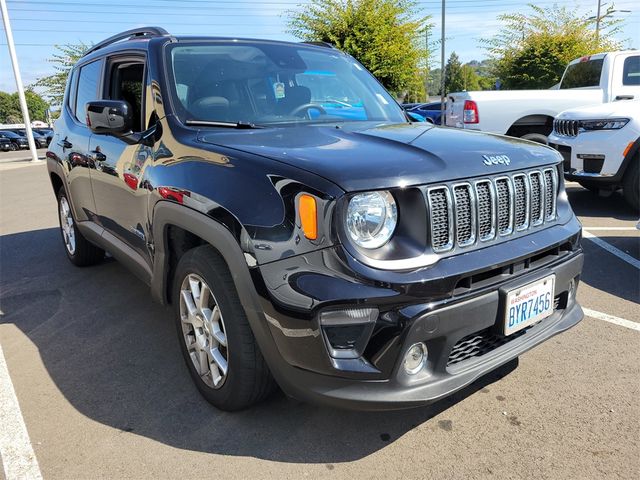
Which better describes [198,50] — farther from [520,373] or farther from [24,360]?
[520,373]

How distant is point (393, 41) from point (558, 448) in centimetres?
1872

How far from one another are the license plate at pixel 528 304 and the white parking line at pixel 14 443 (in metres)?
2.10

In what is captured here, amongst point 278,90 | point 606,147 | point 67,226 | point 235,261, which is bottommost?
point 67,226

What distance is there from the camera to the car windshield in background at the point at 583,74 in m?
8.35

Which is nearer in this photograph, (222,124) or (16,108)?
(222,124)

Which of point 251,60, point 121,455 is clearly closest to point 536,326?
point 121,455

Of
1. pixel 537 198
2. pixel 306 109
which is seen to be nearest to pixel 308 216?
pixel 537 198

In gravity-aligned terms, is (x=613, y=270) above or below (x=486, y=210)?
below

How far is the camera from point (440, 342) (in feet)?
6.78

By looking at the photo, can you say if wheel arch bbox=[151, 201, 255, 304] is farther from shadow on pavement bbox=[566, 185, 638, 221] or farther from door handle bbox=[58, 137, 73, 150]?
shadow on pavement bbox=[566, 185, 638, 221]

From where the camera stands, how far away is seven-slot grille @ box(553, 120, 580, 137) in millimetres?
6531

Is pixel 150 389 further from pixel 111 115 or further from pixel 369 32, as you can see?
pixel 369 32

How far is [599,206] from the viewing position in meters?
7.02

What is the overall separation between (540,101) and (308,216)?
706 cm
